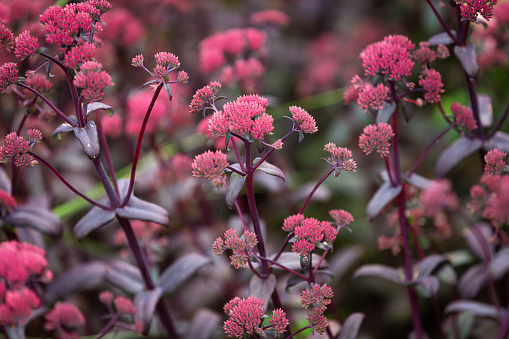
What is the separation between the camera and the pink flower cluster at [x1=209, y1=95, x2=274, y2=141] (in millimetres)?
593

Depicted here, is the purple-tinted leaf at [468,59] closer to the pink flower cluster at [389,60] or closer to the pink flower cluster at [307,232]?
the pink flower cluster at [389,60]

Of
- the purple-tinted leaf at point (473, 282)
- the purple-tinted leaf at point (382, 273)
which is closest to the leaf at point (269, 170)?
the purple-tinted leaf at point (382, 273)

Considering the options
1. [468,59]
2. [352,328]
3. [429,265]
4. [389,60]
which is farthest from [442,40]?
[352,328]

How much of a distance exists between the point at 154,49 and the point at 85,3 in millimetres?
961

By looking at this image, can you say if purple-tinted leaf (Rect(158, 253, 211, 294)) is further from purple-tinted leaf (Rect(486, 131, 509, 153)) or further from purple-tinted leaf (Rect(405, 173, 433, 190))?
purple-tinted leaf (Rect(486, 131, 509, 153))

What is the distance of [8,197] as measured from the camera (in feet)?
2.90

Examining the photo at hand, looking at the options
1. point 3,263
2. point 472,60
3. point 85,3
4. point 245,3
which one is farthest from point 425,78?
point 245,3

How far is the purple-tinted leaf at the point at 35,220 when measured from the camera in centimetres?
88

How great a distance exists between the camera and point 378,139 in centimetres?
70

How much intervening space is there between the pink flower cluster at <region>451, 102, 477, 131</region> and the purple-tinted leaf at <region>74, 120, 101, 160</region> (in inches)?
23.6

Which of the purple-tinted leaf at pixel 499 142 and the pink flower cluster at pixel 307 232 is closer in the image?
the pink flower cluster at pixel 307 232

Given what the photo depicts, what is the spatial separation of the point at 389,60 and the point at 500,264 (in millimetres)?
484

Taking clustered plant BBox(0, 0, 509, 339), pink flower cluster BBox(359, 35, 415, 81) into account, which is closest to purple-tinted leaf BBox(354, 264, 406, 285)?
clustered plant BBox(0, 0, 509, 339)

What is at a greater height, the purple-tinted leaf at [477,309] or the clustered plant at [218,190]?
the clustered plant at [218,190]
